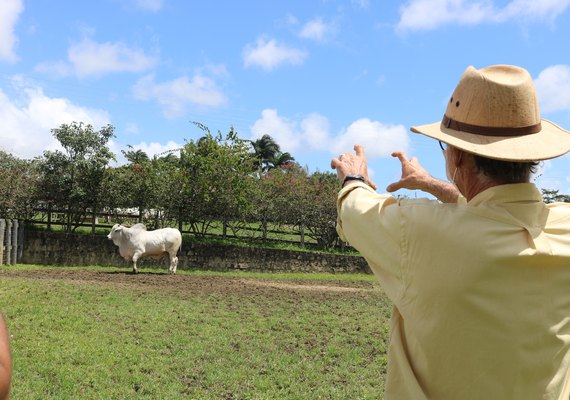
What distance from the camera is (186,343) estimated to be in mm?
7281

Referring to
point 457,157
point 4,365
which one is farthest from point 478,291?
point 4,365

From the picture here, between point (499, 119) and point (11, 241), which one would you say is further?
point (11, 241)

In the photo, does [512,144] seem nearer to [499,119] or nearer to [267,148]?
[499,119]

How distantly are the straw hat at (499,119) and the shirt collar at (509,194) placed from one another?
3.5 inches

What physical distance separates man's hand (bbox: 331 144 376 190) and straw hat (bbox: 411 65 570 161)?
0.27 m

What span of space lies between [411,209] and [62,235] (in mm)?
18262

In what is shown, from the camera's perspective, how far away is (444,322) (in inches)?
56.1

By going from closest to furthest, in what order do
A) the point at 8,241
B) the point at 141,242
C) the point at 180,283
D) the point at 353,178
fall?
1. the point at 353,178
2. the point at 180,283
3. the point at 141,242
4. the point at 8,241

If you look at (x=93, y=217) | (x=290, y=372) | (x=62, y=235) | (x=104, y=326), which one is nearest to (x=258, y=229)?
A: (x=93, y=217)

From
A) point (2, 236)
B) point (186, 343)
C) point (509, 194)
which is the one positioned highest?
point (509, 194)

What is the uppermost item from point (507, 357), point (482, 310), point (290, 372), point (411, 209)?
point (411, 209)

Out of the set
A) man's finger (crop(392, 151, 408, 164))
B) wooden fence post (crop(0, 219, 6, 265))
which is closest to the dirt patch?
wooden fence post (crop(0, 219, 6, 265))

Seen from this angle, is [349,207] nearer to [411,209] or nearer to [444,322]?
[411,209]

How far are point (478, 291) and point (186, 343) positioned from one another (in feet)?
20.8
